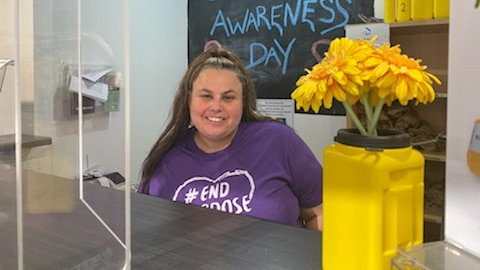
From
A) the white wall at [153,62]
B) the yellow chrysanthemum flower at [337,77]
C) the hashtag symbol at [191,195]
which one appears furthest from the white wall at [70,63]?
the white wall at [153,62]

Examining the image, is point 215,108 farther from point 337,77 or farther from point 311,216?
point 337,77

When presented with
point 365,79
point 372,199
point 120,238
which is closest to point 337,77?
point 365,79

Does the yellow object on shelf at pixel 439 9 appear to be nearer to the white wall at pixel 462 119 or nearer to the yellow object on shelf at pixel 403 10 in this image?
the yellow object on shelf at pixel 403 10

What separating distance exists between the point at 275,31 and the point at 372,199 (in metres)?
2.55

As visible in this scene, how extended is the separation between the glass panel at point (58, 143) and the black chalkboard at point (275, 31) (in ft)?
6.87

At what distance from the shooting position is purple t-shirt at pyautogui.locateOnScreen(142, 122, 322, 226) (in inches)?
62.0

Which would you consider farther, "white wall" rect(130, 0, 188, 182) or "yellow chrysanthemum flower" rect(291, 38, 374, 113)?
"white wall" rect(130, 0, 188, 182)

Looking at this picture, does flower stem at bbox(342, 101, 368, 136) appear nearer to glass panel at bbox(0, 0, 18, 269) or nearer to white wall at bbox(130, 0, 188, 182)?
glass panel at bbox(0, 0, 18, 269)

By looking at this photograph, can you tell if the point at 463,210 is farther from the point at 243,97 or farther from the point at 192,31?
the point at 192,31

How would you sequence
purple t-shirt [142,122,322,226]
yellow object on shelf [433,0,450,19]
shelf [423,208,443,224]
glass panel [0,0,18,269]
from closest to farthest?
glass panel [0,0,18,269]
shelf [423,208,443,224]
purple t-shirt [142,122,322,226]
yellow object on shelf [433,0,450,19]

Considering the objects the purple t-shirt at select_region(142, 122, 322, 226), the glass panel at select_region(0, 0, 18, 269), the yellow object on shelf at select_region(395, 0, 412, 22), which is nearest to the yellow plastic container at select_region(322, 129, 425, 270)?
the glass panel at select_region(0, 0, 18, 269)

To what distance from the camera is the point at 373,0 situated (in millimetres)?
2656

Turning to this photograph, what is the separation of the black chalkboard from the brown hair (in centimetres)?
94

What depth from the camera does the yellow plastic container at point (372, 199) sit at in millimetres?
632
